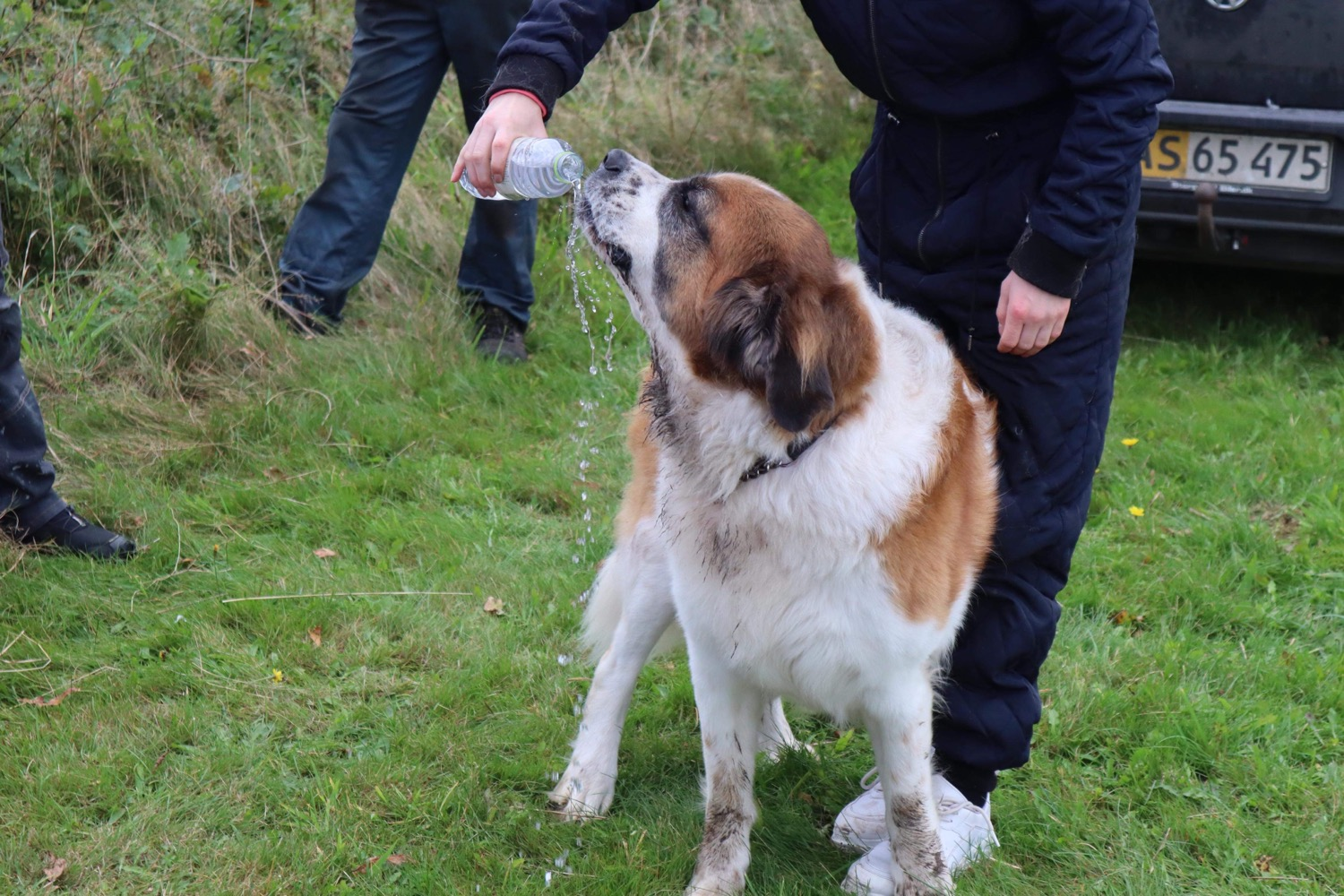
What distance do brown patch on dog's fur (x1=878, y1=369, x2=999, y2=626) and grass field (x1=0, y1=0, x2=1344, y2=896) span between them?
0.70m

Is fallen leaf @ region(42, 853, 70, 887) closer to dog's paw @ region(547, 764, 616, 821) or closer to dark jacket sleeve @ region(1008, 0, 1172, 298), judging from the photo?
dog's paw @ region(547, 764, 616, 821)

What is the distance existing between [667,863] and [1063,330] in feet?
4.75

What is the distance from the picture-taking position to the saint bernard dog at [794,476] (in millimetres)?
2277

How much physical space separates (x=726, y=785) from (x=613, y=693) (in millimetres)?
477

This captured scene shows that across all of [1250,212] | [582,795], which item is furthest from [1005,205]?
[1250,212]

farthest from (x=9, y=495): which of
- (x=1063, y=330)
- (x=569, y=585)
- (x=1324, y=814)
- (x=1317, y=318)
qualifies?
(x=1317, y=318)

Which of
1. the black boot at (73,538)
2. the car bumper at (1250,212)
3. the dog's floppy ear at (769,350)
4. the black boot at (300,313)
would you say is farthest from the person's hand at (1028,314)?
the black boot at (300,313)

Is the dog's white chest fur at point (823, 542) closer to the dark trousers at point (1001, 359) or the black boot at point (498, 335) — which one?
the dark trousers at point (1001, 359)

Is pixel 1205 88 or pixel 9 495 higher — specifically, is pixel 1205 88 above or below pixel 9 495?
above

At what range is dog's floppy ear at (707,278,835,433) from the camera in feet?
7.09

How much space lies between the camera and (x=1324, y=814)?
282cm

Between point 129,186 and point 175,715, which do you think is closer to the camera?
point 175,715

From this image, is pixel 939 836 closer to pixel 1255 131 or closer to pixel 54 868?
pixel 54 868

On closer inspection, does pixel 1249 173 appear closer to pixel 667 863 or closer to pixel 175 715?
pixel 667 863
